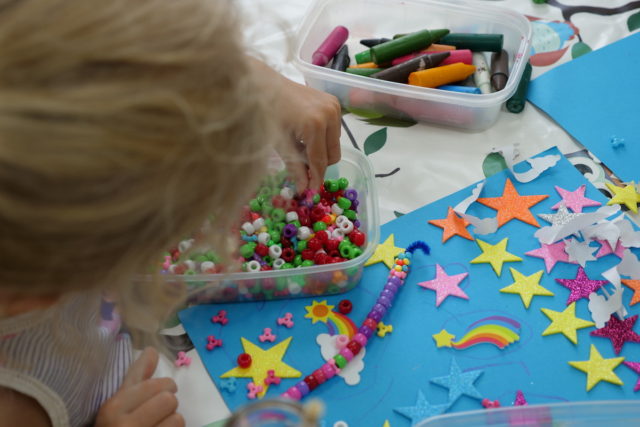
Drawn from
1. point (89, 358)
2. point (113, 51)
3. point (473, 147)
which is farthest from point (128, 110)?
point (473, 147)

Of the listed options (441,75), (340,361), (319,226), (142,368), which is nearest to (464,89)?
(441,75)

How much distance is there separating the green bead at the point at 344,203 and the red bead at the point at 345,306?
0.40 ft

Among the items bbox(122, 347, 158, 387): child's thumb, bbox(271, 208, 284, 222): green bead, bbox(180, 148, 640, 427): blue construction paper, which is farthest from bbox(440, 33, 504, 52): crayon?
bbox(122, 347, 158, 387): child's thumb

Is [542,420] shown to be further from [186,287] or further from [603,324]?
[186,287]

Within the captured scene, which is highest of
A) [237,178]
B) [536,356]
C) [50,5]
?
[50,5]

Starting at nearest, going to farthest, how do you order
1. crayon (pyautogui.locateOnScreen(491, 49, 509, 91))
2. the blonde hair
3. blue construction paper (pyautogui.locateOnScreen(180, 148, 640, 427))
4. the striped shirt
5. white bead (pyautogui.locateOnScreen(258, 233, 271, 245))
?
the blonde hair, the striped shirt, blue construction paper (pyautogui.locateOnScreen(180, 148, 640, 427)), white bead (pyautogui.locateOnScreen(258, 233, 271, 245)), crayon (pyautogui.locateOnScreen(491, 49, 509, 91))

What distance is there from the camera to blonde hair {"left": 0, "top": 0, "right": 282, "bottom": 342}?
283 millimetres

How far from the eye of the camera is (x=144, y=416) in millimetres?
513

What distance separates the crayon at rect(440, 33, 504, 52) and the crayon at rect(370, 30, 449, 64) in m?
0.03

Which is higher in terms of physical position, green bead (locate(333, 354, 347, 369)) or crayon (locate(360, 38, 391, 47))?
crayon (locate(360, 38, 391, 47))

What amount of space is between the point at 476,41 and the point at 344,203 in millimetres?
299

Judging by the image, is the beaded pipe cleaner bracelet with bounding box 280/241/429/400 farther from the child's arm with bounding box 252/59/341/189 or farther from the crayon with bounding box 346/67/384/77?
the crayon with bounding box 346/67/384/77

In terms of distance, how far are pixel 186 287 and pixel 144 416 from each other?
0.13 m

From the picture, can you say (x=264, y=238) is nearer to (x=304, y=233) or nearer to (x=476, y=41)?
(x=304, y=233)
